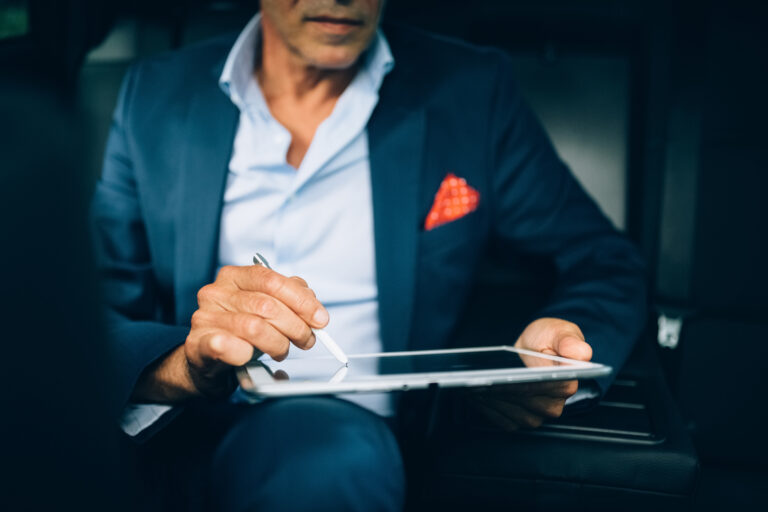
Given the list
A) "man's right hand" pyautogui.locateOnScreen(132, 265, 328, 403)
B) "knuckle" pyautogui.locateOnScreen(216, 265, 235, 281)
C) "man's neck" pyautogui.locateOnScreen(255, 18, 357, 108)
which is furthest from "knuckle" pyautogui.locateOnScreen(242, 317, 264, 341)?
"man's neck" pyautogui.locateOnScreen(255, 18, 357, 108)

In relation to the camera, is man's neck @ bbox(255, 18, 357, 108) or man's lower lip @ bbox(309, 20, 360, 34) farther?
man's neck @ bbox(255, 18, 357, 108)

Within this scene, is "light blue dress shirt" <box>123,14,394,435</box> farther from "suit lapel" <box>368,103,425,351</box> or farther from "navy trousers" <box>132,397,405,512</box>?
"navy trousers" <box>132,397,405,512</box>

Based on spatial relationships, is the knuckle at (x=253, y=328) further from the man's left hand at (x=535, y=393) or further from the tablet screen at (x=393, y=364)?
the man's left hand at (x=535, y=393)

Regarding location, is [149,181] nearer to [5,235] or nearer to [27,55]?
[27,55]

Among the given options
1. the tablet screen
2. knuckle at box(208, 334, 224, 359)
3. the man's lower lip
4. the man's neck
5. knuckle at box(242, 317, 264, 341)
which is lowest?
the tablet screen

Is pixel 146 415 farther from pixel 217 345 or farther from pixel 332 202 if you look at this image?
pixel 332 202

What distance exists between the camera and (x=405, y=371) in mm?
762

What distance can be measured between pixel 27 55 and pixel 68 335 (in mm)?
1294

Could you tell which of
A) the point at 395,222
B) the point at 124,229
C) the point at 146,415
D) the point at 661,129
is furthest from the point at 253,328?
the point at 661,129

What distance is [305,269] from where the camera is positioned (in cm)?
112

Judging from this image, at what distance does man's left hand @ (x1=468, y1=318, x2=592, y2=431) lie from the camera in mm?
826

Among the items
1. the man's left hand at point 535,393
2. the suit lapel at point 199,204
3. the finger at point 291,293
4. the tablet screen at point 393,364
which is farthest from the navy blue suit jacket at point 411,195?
the finger at point 291,293

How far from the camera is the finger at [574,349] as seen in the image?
772 millimetres

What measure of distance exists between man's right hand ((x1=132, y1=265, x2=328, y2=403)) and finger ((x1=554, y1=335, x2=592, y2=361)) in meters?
0.27
